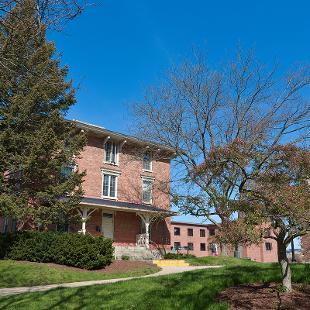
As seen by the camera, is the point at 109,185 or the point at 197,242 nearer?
the point at 109,185

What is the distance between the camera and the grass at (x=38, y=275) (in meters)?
13.9

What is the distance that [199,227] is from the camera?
55.1 m

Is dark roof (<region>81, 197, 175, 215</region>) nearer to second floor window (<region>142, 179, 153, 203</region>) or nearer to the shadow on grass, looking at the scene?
second floor window (<region>142, 179, 153, 203</region>)

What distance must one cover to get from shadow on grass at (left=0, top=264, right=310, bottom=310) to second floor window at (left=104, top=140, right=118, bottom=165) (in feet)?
68.6

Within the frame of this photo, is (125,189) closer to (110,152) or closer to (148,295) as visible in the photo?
(110,152)

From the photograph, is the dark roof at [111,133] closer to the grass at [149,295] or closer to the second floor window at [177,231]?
the grass at [149,295]

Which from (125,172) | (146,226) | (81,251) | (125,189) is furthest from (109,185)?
(81,251)

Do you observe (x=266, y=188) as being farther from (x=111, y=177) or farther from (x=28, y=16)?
(x=111, y=177)

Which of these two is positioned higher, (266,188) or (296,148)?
(296,148)

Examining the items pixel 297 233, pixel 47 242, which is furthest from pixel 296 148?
pixel 47 242

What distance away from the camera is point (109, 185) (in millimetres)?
30422

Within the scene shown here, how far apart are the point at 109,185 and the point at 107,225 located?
125 inches

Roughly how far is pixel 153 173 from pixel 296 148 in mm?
25026

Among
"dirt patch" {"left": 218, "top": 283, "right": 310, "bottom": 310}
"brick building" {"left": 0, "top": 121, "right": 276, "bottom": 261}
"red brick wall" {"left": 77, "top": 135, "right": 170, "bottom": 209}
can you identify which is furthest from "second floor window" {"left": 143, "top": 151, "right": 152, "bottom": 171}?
"dirt patch" {"left": 218, "top": 283, "right": 310, "bottom": 310}
